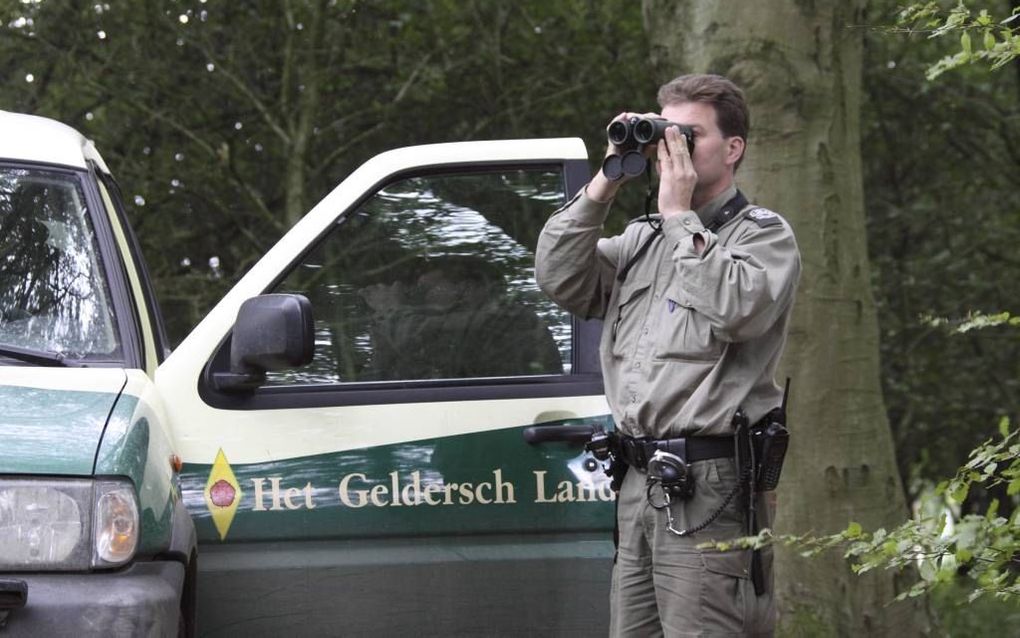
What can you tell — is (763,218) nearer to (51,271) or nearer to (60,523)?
(60,523)

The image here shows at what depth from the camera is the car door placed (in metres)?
3.76

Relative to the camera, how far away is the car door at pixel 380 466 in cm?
376

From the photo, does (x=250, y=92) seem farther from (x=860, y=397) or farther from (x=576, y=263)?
(x=576, y=263)

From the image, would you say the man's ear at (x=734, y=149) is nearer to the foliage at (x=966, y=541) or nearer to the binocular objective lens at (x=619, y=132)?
the binocular objective lens at (x=619, y=132)

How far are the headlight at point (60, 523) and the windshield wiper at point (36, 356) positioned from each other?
1.98 ft

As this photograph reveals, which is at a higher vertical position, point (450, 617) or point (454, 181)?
point (454, 181)

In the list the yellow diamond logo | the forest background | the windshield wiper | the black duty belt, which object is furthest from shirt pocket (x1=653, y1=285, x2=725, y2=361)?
the forest background

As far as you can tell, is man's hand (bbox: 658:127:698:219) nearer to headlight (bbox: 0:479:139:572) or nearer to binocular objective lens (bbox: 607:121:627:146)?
binocular objective lens (bbox: 607:121:627:146)

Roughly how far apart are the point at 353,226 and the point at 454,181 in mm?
315

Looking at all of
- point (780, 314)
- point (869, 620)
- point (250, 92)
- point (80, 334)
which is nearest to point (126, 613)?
point (80, 334)

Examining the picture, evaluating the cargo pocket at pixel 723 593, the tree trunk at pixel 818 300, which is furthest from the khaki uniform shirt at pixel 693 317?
the tree trunk at pixel 818 300

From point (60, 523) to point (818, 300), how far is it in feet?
10.3

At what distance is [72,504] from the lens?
9.31ft

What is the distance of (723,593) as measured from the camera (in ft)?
9.78
